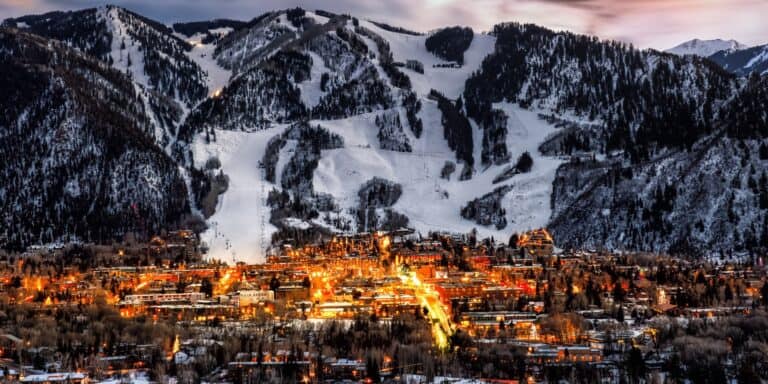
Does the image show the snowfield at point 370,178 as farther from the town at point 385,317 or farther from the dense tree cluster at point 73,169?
the town at point 385,317

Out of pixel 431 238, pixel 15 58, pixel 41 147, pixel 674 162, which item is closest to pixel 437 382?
pixel 431 238

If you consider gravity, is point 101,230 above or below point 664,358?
above

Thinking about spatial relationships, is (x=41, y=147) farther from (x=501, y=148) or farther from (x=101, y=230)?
(x=501, y=148)

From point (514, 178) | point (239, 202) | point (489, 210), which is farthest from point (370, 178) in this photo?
point (239, 202)

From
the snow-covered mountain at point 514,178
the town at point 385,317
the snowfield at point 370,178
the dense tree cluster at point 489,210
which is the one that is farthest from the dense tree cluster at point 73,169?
the dense tree cluster at point 489,210

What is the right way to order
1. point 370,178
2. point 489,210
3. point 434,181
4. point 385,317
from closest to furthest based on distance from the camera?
point 385,317 < point 489,210 < point 370,178 < point 434,181

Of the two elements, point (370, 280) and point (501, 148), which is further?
point (501, 148)

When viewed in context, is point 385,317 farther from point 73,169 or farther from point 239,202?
point 73,169
